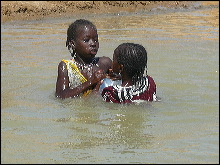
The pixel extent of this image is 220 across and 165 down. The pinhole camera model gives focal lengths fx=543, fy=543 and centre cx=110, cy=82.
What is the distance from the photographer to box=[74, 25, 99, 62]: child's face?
21.6ft

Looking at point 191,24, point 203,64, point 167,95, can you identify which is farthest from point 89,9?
point 167,95

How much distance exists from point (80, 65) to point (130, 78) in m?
0.93

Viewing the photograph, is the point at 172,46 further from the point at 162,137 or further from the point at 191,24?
the point at 162,137

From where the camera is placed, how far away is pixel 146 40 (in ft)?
35.4

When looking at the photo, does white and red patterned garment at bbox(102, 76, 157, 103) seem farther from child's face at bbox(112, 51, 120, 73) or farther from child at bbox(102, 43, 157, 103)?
child's face at bbox(112, 51, 120, 73)

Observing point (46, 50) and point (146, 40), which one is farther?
point (146, 40)

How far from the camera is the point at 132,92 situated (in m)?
6.12

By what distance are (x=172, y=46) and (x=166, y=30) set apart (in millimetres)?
1999

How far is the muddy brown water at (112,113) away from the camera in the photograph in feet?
16.0

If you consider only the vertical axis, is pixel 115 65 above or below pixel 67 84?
above

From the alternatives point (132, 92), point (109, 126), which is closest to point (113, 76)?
point (132, 92)

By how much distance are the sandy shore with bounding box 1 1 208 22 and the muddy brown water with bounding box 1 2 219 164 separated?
345 cm

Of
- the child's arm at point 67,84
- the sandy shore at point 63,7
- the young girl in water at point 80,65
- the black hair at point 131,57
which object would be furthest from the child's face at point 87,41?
the sandy shore at point 63,7

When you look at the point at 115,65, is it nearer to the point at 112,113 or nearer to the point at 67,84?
the point at 112,113
